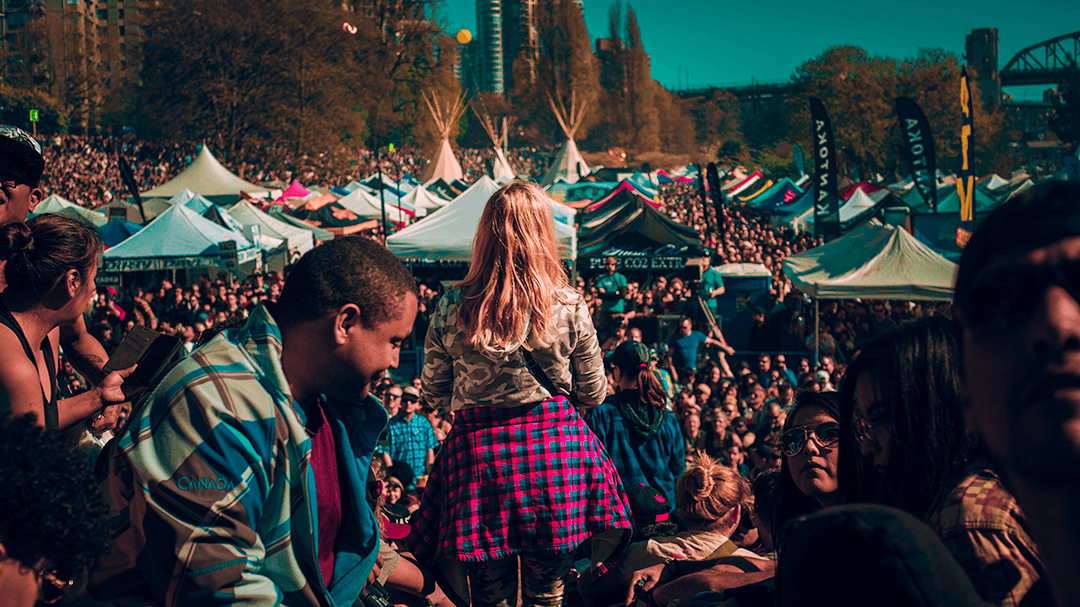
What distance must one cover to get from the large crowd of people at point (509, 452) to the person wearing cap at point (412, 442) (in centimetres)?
334

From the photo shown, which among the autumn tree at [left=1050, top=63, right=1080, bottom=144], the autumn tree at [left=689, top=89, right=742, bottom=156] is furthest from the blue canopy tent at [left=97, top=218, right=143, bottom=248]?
the autumn tree at [left=689, top=89, right=742, bottom=156]

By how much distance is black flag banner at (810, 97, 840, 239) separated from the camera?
1884cm

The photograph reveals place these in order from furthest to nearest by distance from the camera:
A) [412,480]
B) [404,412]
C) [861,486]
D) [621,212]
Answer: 1. [621,212]
2. [404,412]
3. [412,480]
4. [861,486]

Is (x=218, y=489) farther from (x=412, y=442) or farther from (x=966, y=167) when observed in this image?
(x=966, y=167)

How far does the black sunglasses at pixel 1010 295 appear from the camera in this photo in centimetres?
67

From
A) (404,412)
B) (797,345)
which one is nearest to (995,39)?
(797,345)

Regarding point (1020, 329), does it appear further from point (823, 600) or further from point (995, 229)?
point (823, 600)

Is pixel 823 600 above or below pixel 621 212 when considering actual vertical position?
below

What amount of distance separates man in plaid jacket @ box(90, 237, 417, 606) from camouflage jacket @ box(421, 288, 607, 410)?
638mm

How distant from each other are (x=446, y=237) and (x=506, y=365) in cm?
1096

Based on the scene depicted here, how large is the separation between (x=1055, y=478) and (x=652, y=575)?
2646mm

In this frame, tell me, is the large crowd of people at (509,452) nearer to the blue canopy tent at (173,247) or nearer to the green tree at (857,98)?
the blue canopy tent at (173,247)

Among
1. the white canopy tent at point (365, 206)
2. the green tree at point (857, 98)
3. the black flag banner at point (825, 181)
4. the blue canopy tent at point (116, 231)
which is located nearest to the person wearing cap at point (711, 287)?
the black flag banner at point (825, 181)

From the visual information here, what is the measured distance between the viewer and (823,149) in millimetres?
19156
